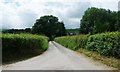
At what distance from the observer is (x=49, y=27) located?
399 ft

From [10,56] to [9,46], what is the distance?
84 centimetres

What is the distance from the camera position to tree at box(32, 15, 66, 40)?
118 meters

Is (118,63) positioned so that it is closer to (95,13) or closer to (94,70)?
(94,70)

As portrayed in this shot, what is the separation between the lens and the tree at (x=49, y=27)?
11844 centimetres

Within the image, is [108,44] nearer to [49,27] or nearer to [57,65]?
[57,65]

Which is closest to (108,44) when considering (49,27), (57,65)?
(57,65)

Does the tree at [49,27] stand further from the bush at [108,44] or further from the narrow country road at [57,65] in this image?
the narrow country road at [57,65]

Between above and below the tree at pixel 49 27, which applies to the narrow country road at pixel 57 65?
above

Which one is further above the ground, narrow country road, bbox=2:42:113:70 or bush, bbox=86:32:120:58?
bush, bbox=86:32:120:58

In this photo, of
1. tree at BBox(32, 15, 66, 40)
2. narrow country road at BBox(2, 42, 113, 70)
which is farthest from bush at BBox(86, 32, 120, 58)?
tree at BBox(32, 15, 66, 40)

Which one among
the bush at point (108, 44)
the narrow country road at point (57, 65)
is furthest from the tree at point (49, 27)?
the narrow country road at point (57, 65)

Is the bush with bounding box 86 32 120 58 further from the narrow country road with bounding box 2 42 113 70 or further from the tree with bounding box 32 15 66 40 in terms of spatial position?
the tree with bounding box 32 15 66 40

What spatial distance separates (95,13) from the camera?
311 ft

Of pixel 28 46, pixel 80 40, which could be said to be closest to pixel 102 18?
pixel 80 40
